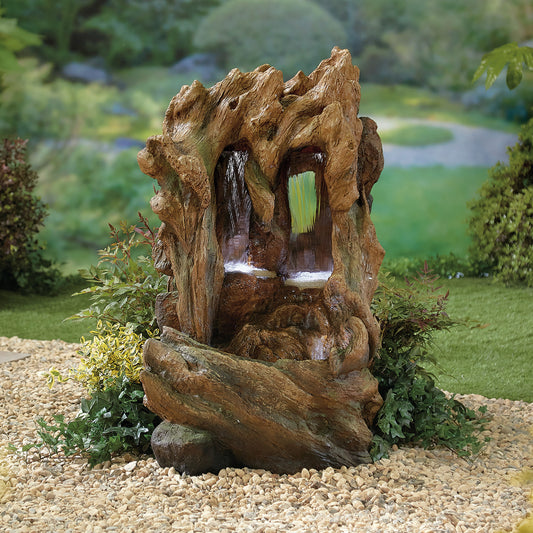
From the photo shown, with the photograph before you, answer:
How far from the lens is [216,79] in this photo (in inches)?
440

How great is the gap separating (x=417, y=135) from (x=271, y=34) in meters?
3.08

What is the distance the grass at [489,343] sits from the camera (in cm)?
552

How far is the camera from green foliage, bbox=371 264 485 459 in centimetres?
351

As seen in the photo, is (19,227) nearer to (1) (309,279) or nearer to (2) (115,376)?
(2) (115,376)

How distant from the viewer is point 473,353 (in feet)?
21.1

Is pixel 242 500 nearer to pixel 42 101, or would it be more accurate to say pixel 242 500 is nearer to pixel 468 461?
pixel 468 461

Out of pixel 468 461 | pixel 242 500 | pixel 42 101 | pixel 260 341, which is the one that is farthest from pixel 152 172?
pixel 42 101

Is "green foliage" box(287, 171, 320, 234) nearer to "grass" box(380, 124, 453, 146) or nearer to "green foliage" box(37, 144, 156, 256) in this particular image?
"grass" box(380, 124, 453, 146)

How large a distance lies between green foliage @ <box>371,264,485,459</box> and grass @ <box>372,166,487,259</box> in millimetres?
5953

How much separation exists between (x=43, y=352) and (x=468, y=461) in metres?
4.14

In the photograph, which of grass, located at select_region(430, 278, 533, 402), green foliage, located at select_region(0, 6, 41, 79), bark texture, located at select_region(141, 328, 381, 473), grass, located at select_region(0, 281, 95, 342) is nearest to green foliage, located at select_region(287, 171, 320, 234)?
bark texture, located at select_region(141, 328, 381, 473)

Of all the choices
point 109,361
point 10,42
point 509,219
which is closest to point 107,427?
point 109,361

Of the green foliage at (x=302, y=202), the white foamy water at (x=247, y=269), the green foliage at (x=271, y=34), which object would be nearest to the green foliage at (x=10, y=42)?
the white foamy water at (x=247, y=269)

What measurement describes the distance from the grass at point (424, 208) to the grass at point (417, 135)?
45 centimetres
